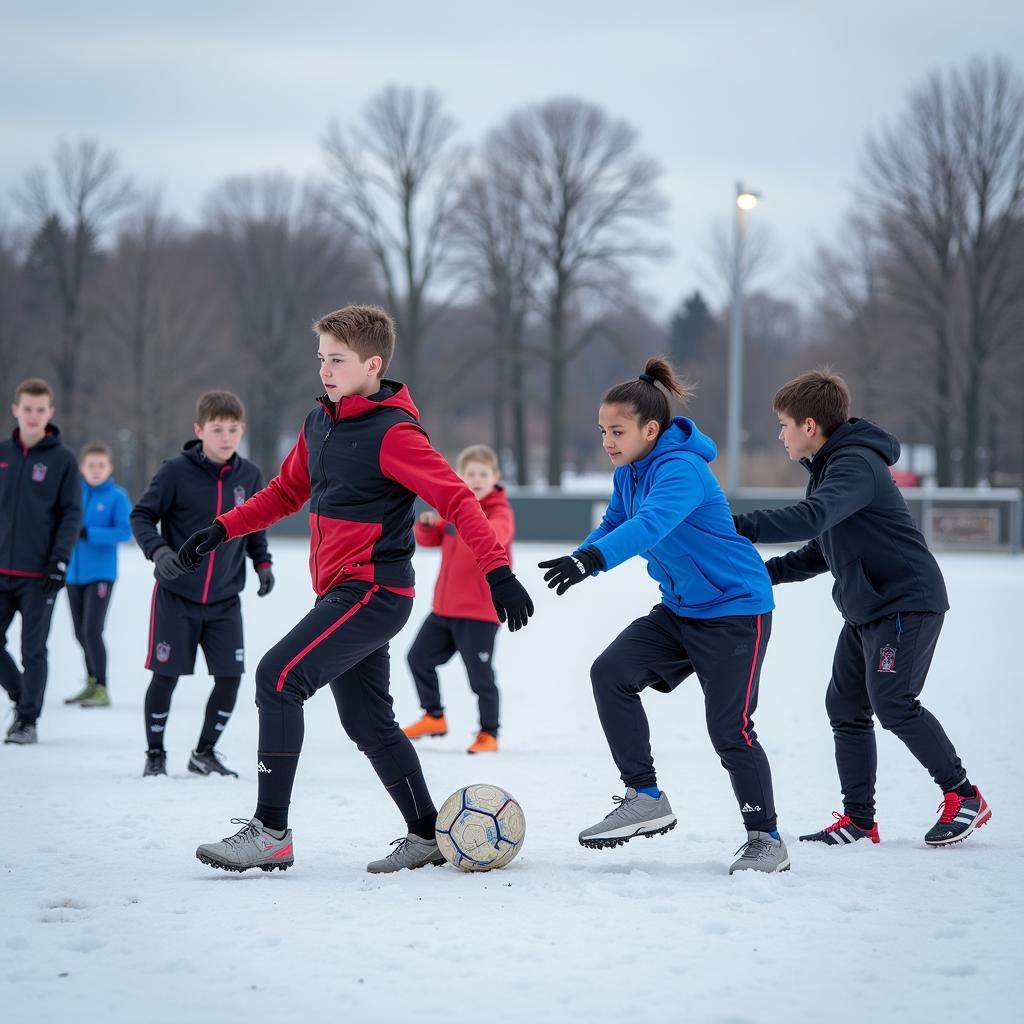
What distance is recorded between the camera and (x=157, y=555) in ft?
16.9

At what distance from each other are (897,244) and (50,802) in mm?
32714

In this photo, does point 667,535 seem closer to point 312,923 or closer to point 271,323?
point 312,923

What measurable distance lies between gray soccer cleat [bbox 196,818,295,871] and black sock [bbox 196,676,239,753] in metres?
1.96

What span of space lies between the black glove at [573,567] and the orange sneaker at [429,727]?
12.0ft

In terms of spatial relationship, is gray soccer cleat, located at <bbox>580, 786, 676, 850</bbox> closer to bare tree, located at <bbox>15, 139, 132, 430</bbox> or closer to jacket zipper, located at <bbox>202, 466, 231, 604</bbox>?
jacket zipper, located at <bbox>202, 466, 231, 604</bbox>

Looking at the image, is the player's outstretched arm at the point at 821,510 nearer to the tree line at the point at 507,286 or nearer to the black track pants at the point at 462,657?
the black track pants at the point at 462,657

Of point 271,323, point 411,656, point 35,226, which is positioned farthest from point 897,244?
point 411,656

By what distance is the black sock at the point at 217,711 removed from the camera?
19.6 feet

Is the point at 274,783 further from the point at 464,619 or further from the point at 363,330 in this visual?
the point at 464,619

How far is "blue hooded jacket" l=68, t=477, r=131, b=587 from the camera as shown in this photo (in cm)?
849

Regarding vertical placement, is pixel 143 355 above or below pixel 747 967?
above

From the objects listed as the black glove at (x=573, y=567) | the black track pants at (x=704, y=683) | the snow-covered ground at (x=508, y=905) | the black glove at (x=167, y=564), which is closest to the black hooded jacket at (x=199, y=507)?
the black glove at (x=167, y=564)

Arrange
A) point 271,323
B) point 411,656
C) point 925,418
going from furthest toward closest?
point 271,323, point 925,418, point 411,656

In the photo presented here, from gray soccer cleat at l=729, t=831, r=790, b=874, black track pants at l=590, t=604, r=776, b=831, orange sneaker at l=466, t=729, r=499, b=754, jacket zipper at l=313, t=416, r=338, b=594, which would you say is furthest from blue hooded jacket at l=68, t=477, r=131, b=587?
gray soccer cleat at l=729, t=831, r=790, b=874
